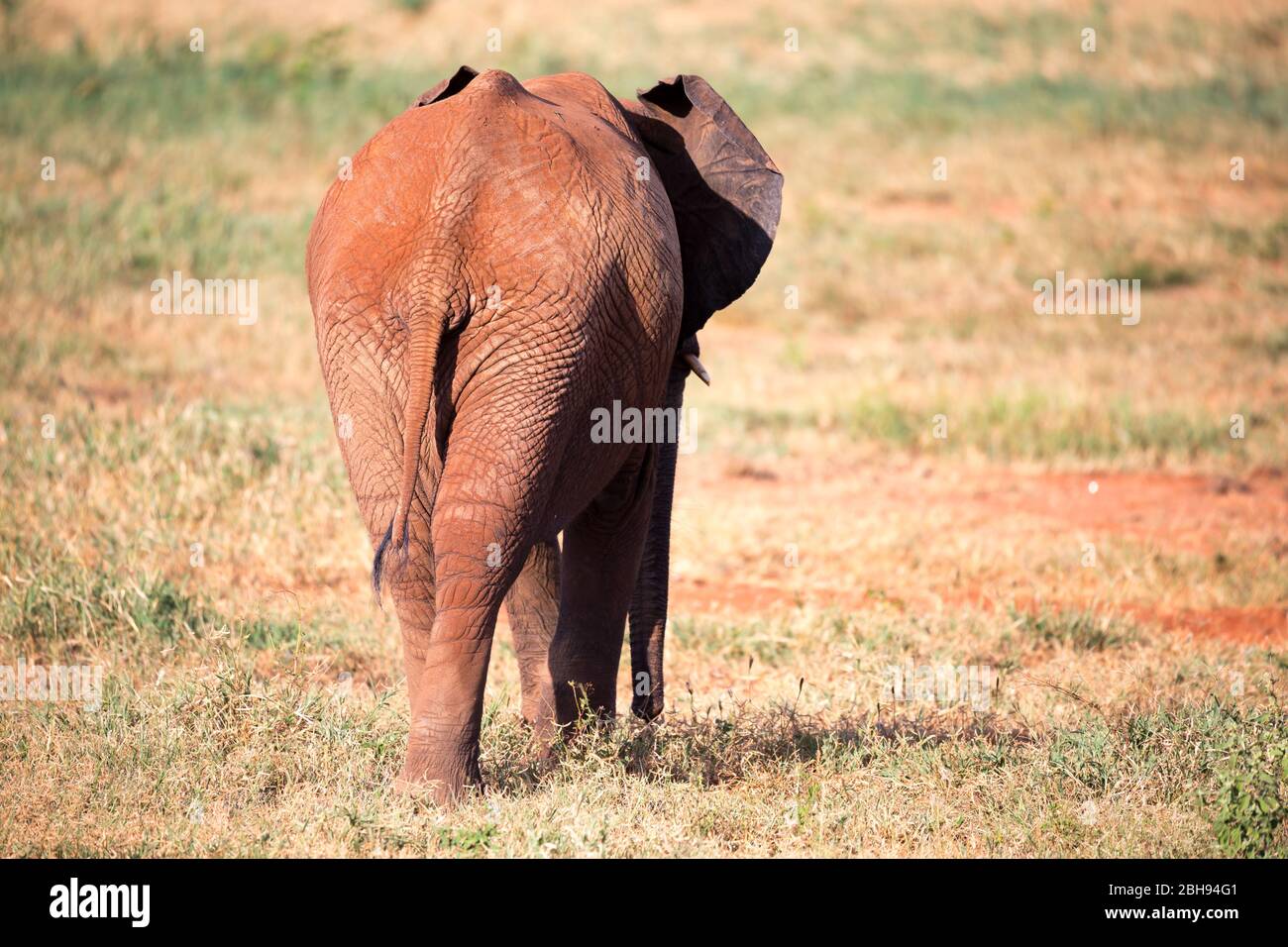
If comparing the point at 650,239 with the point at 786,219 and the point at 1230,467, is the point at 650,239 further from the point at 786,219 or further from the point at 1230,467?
the point at 786,219

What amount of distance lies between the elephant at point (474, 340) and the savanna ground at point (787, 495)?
0.64 meters

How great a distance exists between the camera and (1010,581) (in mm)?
8242

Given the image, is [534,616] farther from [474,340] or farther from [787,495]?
[787,495]

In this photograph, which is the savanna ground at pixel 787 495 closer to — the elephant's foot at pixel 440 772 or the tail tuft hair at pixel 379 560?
the elephant's foot at pixel 440 772

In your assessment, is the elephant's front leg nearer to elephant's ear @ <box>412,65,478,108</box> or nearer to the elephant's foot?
the elephant's foot

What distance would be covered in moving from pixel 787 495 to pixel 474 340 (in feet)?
19.5

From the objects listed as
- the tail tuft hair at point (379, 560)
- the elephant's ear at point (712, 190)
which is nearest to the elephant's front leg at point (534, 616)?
the elephant's ear at point (712, 190)

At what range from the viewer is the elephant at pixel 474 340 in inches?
161

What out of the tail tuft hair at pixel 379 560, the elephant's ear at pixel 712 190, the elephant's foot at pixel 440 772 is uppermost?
the elephant's ear at pixel 712 190

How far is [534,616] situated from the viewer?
5.79m

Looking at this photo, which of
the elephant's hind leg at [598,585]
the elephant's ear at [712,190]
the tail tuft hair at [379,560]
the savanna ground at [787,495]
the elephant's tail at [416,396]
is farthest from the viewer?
the elephant's ear at [712,190]

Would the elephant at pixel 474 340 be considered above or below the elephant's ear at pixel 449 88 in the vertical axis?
below

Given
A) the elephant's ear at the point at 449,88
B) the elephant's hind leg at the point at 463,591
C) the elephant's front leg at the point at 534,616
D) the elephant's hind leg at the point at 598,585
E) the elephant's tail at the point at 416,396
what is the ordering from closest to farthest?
the elephant's tail at the point at 416,396 < the elephant's hind leg at the point at 463,591 < the elephant's ear at the point at 449,88 < the elephant's hind leg at the point at 598,585 < the elephant's front leg at the point at 534,616

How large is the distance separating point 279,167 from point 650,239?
1412cm
